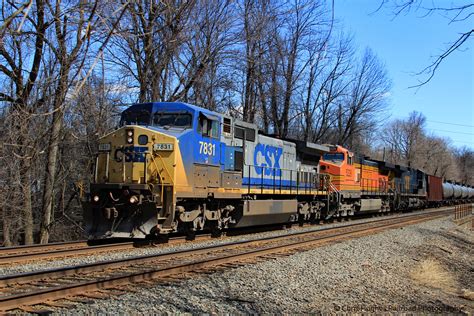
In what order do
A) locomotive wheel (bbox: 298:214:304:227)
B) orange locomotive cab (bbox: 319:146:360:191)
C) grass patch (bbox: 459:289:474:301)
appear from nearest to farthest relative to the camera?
grass patch (bbox: 459:289:474:301) → locomotive wheel (bbox: 298:214:304:227) → orange locomotive cab (bbox: 319:146:360:191)

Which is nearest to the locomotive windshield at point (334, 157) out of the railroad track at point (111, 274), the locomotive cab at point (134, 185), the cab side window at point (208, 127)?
the cab side window at point (208, 127)

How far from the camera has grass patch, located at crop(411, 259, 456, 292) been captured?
8.72 metres

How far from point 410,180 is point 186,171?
29.4 metres

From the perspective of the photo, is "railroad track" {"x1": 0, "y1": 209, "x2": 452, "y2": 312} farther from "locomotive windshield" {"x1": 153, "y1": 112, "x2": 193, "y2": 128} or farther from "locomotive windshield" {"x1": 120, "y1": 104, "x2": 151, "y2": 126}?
"locomotive windshield" {"x1": 120, "y1": 104, "x2": 151, "y2": 126}

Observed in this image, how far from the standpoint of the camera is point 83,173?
20438 millimetres

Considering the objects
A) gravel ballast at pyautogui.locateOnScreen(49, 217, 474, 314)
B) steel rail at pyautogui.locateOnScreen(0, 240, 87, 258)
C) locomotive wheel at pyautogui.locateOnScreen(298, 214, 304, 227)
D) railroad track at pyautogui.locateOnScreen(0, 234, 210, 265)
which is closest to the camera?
gravel ballast at pyautogui.locateOnScreen(49, 217, 474, 314)

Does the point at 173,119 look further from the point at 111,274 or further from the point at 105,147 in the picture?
the point at 111,274

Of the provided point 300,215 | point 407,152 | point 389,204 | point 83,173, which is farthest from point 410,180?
point 407,152

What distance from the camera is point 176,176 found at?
35.9ft

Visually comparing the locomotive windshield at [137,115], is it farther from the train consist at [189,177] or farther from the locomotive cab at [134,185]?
the locomotive cab at [134,185]

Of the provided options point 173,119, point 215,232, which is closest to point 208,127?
point 173,119

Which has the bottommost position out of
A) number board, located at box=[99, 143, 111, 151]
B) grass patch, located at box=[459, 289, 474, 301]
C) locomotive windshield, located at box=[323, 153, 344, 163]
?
grass patch, located at box=[459, 289, 474, 301]

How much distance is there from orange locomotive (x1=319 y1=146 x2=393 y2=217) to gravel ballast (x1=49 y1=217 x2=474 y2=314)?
9601 mm

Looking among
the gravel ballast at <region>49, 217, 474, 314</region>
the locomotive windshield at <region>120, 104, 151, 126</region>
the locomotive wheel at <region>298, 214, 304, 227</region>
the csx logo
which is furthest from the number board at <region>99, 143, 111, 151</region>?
the locomotive wheel at <region>298, 214, 304, 227</region>
